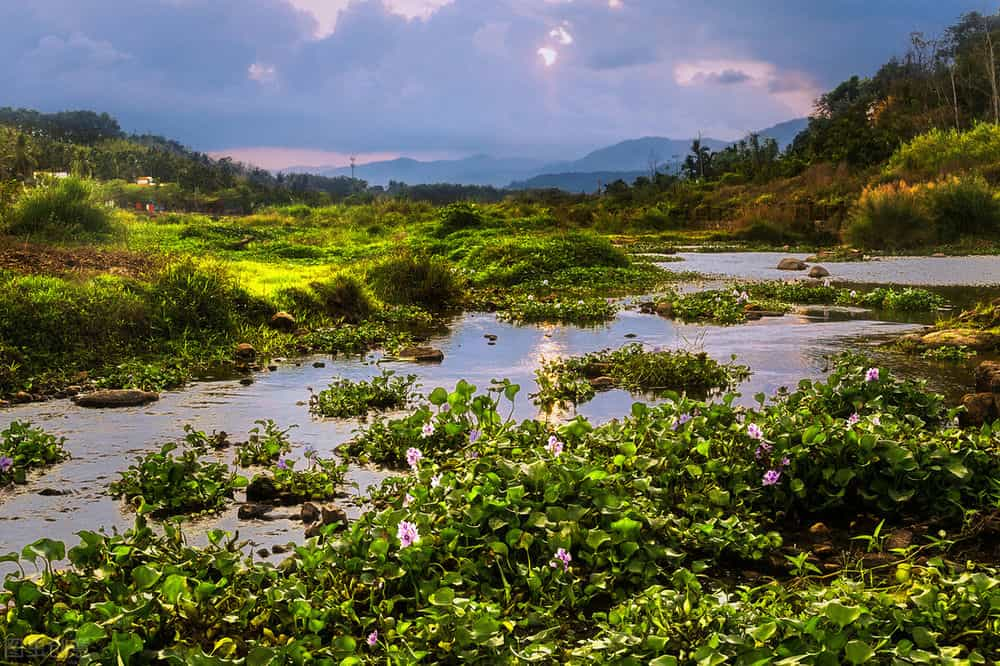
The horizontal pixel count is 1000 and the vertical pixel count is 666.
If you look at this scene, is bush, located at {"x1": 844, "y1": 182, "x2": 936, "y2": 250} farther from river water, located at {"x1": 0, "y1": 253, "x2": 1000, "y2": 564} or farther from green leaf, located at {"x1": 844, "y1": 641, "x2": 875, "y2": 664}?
green leaf, located at {"x1": 844, "y1": 641, "x2": 875, "y2": 664}

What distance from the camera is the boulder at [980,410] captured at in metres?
5.75

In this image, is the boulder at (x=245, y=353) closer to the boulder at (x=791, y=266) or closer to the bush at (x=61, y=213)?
the bush at (x=61, y=213)

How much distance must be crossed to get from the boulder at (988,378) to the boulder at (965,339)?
289 cm

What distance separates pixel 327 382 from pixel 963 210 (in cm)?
2716

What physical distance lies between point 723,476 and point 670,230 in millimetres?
42330

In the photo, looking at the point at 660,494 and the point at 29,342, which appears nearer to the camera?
the point at 660,494

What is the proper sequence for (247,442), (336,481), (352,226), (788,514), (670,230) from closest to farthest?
(788,514)
(336,481)
(247,442)
(352,226)
(670,230)

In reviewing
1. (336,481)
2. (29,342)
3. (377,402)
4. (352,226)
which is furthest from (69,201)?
(352,226)

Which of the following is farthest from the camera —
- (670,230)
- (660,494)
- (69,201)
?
(670,230)

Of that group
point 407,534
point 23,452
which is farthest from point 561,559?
point 23,452

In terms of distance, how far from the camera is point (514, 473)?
152 inches

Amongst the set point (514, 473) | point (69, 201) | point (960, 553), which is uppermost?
point (69, 201)

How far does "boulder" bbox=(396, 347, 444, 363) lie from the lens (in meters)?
9.27

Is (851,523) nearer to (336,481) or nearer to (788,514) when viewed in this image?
(788,514)
